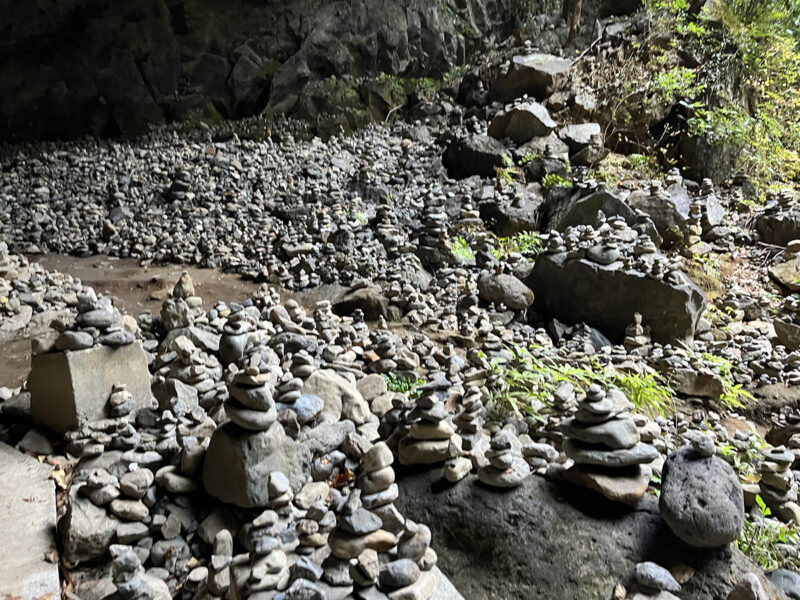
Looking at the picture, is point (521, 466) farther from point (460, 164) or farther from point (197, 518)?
point (460, 164)

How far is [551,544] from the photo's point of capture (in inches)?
95.0

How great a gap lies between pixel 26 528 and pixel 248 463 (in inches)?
39.1

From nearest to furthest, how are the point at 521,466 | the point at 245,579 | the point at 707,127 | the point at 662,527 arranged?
the point at 245,579, the point at 662,527, the point at 521,466, the point at 707,127

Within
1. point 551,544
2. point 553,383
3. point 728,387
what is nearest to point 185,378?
point 551,544

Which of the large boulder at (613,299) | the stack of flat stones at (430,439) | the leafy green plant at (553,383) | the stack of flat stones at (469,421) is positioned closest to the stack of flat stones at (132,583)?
the stack of flat stones at (430,439)

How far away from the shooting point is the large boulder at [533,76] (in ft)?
33.1

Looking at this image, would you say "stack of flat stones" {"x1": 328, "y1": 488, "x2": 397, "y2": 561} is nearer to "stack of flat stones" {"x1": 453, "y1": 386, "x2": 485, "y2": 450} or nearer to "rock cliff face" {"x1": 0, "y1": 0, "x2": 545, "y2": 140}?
"stack of flat stones" {"x1": 453, "y1": 386, "x2": 485, "y2": 450}

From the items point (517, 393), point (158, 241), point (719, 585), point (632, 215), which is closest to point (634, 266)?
point (632, 215)

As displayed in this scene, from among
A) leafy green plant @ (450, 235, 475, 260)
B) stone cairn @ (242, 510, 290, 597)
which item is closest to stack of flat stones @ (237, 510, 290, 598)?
stone cairn @ (242, 510, 290, 597)

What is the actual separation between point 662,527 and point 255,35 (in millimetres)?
12308

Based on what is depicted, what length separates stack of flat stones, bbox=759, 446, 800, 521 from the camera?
310 centimetres

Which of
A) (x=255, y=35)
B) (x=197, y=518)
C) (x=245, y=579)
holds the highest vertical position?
(x=255, y=35)

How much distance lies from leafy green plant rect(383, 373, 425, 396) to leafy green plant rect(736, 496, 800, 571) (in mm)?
2053

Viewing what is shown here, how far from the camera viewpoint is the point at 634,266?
18.5 ft
